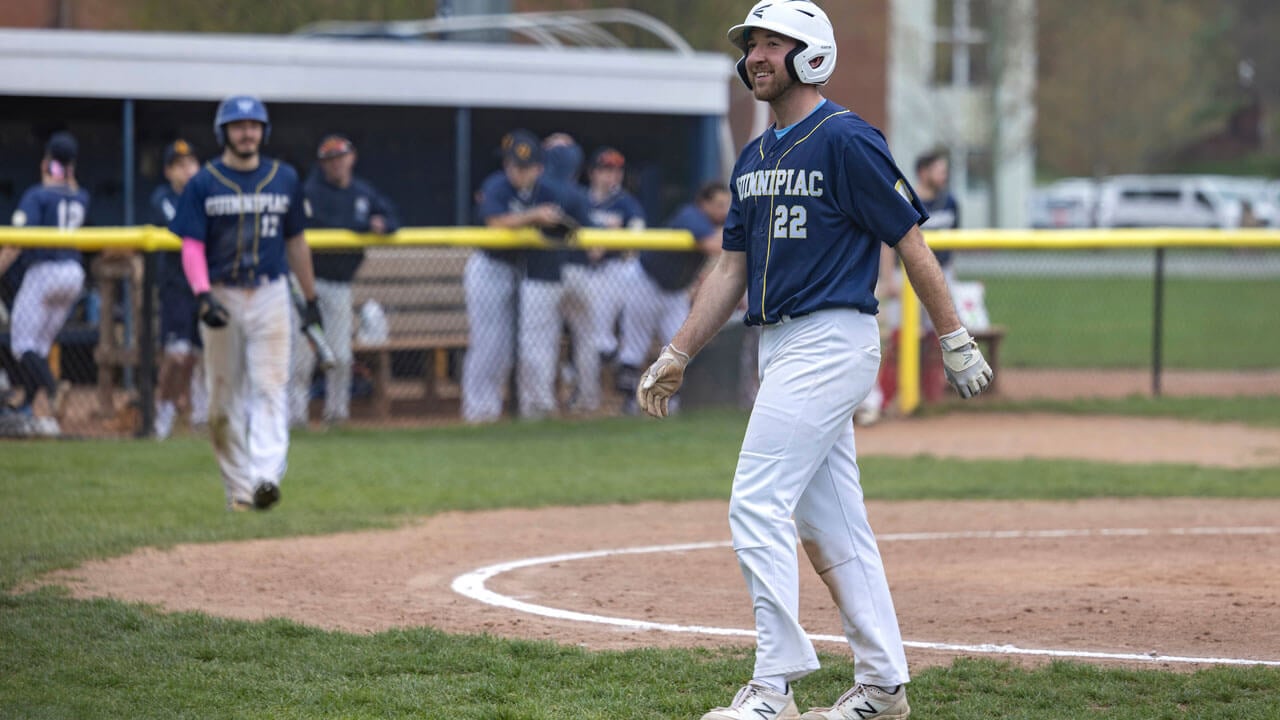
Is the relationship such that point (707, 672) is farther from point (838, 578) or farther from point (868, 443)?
point (868, 443)

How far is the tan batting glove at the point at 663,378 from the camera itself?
16.6ft

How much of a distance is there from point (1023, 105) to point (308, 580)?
127 feet

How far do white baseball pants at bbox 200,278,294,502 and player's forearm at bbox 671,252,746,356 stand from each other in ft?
13.1

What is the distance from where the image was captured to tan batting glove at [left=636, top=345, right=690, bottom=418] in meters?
5.05

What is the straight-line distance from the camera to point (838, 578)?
4855 mm

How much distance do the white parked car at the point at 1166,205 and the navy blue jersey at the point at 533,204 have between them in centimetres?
3564

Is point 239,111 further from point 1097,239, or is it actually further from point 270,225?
point 1097,239

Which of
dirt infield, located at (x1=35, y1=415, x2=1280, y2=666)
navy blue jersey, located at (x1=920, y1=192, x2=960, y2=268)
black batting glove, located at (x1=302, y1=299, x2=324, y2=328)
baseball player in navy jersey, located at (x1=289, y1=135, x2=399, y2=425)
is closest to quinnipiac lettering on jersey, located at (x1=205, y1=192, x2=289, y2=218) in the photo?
black batting glove, located at (x1=302, y1=299, x2=324, y2=328)

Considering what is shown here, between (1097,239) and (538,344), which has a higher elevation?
(1097,239)

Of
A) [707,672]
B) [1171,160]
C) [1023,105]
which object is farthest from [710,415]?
[1171,160]

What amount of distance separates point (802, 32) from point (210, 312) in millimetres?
4464

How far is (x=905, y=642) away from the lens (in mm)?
5785

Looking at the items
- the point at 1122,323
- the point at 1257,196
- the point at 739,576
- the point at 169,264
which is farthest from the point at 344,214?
the point at 1257,196

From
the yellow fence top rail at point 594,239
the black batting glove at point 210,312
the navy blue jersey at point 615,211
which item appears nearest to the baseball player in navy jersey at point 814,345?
the black batting glove at point 210,312
